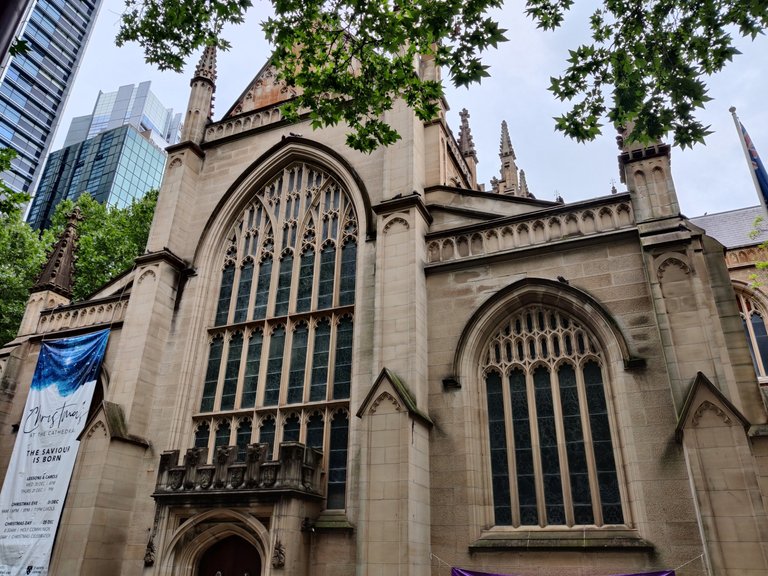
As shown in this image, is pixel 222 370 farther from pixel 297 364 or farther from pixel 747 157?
pixel 747 157

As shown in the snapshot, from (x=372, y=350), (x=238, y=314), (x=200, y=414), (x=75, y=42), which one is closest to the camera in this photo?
(x=372, y=350)

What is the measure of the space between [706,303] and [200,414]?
1169 centimetres

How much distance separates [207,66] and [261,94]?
2424mm

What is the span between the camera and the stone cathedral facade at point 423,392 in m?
9.48

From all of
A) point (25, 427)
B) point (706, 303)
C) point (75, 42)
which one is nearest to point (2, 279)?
point (25, 427)

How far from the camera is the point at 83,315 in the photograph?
17969 mm

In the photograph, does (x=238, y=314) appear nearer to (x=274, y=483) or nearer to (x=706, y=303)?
(x=274, y=483)

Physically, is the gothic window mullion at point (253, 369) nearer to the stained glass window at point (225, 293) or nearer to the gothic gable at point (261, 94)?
the stained glass window at point (225, 293)

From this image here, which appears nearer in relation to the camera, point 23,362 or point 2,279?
point 23,362

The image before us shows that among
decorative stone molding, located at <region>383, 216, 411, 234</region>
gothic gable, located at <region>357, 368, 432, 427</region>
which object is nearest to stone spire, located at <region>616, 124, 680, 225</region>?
decorative stone molding, located at <region>383, 216, 411, 234</region>

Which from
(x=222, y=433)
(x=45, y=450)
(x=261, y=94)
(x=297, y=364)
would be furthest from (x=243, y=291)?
(x=261, y=94)

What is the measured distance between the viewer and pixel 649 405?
9969 mm

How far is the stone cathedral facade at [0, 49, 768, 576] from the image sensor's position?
9.48 meters

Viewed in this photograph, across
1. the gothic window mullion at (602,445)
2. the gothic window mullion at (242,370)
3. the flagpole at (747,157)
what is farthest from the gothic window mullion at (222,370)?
the flagpole at (747,157)
